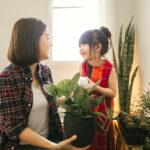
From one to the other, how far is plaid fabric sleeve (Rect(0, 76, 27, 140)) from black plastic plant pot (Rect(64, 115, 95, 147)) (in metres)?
0.29

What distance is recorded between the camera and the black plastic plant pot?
A: 910 mm

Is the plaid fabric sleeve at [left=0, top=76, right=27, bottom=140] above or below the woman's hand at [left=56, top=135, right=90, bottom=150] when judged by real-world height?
above

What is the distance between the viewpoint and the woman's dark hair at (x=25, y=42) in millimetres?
1157

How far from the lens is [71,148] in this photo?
100 centimetres

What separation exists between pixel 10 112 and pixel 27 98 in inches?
4.9

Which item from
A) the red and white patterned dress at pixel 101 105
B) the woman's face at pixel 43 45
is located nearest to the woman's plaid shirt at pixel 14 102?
the woman's face at pixel 43 45

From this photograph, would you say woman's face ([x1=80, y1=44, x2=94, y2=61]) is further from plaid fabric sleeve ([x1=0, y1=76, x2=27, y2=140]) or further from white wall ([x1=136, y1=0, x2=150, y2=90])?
white wall ([x1=136, y1=0, x2=150, y2=90])

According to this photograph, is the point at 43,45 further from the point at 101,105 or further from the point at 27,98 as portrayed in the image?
the point at 101,105

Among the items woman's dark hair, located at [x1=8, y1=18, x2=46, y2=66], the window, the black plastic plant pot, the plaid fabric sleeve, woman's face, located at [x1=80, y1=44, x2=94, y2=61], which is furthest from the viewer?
the window

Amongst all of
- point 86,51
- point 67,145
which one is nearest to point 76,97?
point 67,145

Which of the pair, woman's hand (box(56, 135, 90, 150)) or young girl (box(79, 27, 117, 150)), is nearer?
woman's hand (box(56, 135, 90, 150))

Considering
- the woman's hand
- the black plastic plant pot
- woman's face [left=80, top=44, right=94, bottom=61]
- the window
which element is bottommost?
the woman's hand

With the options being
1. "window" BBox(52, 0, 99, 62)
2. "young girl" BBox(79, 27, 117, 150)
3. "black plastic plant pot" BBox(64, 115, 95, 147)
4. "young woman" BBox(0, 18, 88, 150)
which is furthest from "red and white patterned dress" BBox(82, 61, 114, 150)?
"window" BBox(52, 0, 99, 62)

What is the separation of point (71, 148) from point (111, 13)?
7.43 feet
